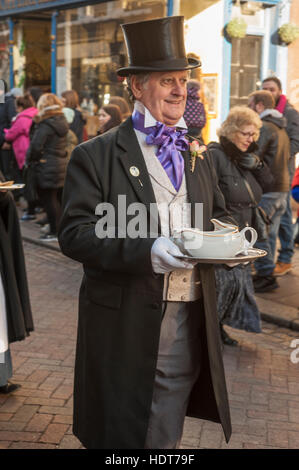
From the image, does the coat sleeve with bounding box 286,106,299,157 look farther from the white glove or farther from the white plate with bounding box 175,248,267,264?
the white glove

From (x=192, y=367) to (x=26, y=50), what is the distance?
1479cm

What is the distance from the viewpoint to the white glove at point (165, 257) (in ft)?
7.75

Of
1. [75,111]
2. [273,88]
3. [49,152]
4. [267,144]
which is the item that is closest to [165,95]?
[267,144]

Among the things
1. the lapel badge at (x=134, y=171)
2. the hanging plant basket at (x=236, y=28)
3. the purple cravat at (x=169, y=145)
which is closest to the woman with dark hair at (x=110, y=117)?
the hanging plant basket at (x=236, y=28)

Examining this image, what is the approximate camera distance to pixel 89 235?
253 centimetres

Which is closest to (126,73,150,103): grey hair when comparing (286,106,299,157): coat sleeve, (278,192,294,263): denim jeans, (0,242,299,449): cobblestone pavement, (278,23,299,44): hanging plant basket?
(0,242,299,449): cobblestone pavement

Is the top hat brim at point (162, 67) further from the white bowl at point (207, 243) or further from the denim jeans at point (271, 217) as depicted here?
the denim jeans at point (271, 217)

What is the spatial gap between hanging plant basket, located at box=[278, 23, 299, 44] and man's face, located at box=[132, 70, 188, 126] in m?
8.69

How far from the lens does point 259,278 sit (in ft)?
23.8

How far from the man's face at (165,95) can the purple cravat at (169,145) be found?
0.18 feet

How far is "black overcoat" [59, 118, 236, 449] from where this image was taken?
2590mm

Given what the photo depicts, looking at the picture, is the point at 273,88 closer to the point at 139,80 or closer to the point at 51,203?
the point at 51,203

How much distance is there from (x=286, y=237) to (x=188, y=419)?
13.3ft
